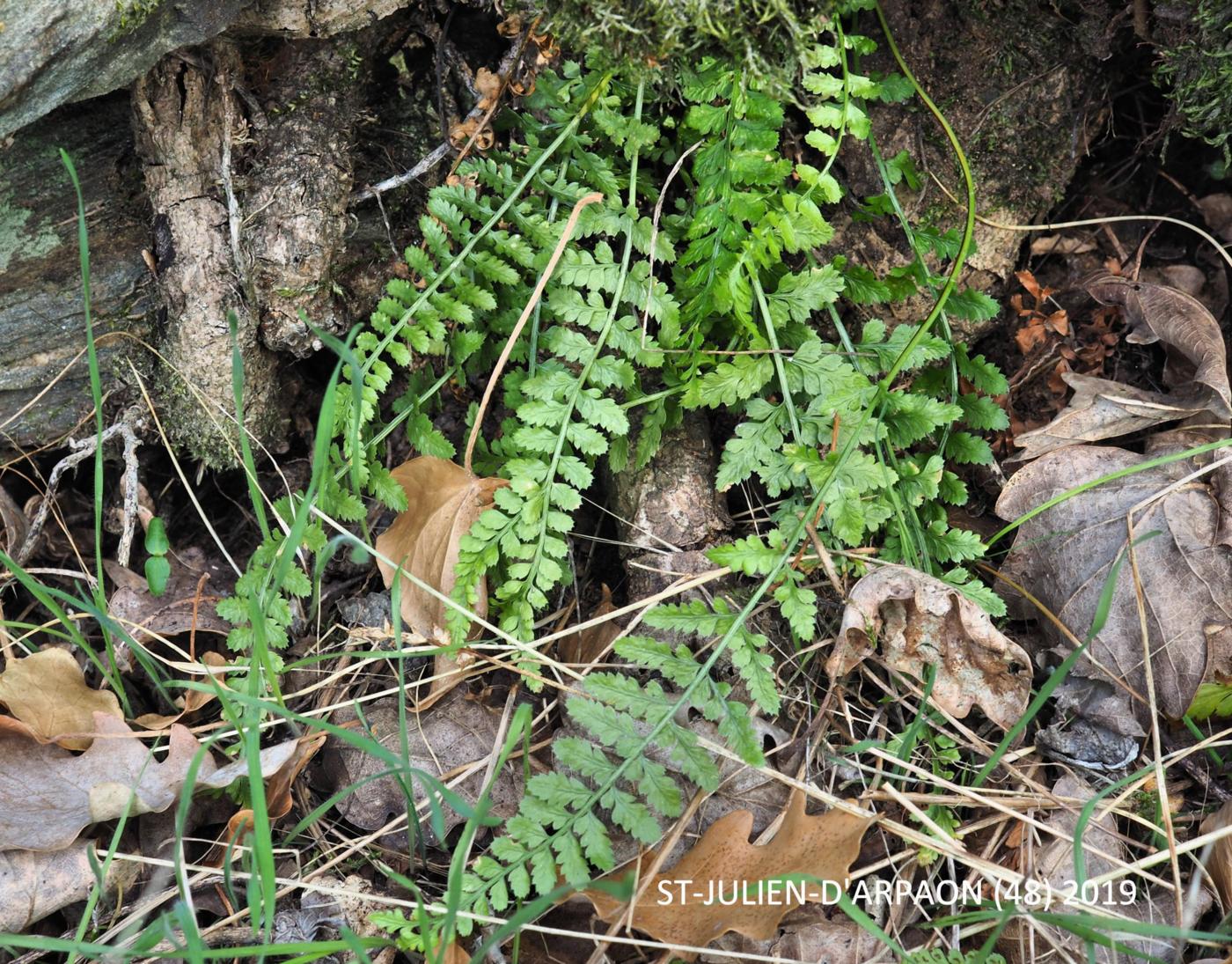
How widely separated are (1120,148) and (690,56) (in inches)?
71.9

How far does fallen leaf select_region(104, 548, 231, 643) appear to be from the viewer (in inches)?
112

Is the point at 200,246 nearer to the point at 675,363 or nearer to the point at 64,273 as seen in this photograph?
the point at 64,273

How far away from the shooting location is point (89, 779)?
2436 mm

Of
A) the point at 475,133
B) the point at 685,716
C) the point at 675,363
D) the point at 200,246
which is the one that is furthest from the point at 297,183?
the point at 685,716

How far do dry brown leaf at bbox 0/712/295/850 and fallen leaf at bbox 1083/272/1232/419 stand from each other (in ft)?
9.22

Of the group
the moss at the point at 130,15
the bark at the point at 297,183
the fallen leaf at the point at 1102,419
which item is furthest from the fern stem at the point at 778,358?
the moss at the point at 130,15

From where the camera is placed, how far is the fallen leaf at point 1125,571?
101 inches

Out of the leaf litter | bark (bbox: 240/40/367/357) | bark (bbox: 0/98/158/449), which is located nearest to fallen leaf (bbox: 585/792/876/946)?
the leaf litter

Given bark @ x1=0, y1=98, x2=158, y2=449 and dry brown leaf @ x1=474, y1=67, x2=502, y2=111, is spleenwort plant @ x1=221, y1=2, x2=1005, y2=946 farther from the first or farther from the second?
bark @ x1=0, y1=98, x2=158, y2=449

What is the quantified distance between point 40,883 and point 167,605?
0.85 meters

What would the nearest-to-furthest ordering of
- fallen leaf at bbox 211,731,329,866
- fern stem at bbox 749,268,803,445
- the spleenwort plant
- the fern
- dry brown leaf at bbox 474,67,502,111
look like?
the fern
fallen leaf at bbox 211,731,329,866
the spleenwort plant
fern stem at bbox 749,268,803,445
dry brown leaf at bbox 474,67,502,111

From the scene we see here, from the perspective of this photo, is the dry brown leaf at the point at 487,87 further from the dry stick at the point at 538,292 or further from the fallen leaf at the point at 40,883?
the fallen leaf at the point at 40,883

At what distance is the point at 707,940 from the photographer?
2.17 m

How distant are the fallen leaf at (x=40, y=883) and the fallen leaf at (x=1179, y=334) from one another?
3306mm
